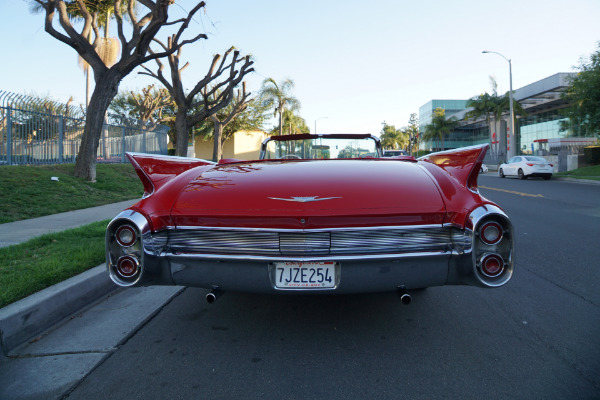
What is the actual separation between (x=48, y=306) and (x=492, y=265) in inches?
126

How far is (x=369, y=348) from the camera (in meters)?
2.89

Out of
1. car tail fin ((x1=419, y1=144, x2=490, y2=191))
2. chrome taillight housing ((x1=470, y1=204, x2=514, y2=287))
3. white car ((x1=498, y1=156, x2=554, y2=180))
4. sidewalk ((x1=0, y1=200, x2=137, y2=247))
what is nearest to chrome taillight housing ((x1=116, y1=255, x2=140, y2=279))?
chrome taillight housing ((x1=470, y1=204, x2=514, y2=287))

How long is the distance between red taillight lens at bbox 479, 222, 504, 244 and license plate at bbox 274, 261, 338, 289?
93 centimetres

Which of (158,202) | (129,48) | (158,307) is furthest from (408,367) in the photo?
(129,48)

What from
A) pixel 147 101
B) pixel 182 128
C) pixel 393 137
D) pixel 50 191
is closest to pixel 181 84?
pixel 182 128

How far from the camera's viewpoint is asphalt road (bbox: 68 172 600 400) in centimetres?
239

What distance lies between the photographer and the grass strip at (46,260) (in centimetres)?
358

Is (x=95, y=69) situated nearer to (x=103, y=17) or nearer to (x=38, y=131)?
(x=38, y=131)

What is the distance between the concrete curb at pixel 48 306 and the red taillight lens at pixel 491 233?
312cm

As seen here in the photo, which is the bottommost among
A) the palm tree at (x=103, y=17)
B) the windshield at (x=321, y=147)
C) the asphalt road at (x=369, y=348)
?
the asphalt road at (x=369, y=348)

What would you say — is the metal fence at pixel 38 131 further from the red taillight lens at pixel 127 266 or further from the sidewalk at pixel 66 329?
the red taillight lens at pixel 127 266

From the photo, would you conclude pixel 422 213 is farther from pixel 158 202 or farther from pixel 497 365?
pixel 158 202

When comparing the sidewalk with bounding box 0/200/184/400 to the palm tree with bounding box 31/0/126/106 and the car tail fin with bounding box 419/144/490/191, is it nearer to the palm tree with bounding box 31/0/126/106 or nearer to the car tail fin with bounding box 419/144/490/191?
the car tail fin with bounding box 419/144/490/191

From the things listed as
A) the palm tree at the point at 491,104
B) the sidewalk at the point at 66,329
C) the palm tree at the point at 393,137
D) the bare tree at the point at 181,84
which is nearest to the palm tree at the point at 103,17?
the bare tree at the point at 181,84
